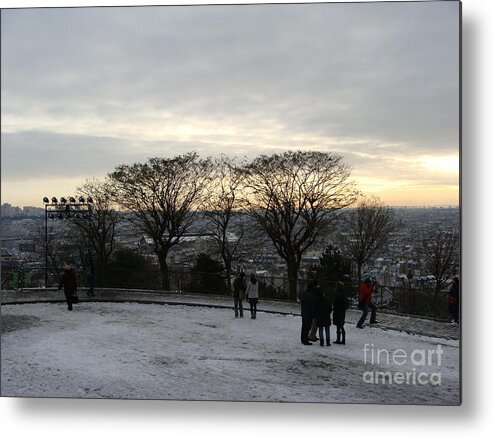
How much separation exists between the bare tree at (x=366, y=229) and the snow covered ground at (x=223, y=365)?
2.20 metres

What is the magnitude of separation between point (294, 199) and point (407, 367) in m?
8.71

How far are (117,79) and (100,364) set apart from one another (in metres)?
4.71

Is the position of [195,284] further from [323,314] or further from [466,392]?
[466,392]

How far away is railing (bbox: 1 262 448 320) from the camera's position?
12768 millimetres

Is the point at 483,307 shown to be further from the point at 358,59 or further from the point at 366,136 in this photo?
the point at 358,59

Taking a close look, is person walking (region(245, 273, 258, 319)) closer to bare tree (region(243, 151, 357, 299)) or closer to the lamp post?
bare tree (region(243, 151, 357, 299))

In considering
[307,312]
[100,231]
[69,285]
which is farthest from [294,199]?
[69,285]

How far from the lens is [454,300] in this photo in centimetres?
980

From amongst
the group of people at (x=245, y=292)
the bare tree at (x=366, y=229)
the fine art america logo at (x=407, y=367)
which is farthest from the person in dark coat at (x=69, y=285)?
the fine art america logo at (x=407, y=367)

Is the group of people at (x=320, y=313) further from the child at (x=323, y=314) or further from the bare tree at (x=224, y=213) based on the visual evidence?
the bare tree at (x=224, y=213)

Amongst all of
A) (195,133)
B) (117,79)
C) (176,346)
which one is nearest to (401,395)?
(176,346)

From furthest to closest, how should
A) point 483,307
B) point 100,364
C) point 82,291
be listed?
point 82,291 < point 100,364 < point 483,307

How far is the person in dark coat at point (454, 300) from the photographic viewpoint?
942 cm

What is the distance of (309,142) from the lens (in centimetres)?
1066
